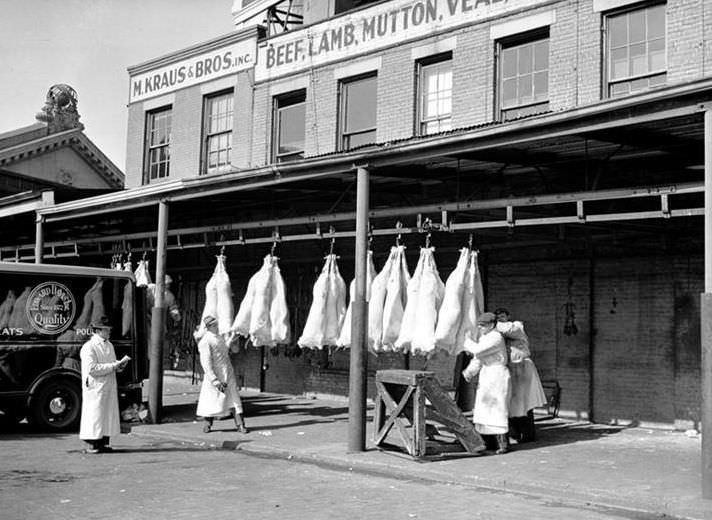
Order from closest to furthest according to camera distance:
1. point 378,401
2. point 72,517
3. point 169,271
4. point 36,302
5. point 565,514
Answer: point 72,517 < point 565,514 < point 378,401 < point 36,302 < point 169,271

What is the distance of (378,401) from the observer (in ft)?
41.7

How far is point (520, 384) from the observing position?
43.3 ft

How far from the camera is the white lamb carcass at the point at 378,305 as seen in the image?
13.6 meters

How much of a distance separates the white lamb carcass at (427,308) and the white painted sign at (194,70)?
9839 mm

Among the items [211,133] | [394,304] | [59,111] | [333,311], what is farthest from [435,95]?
[59,111]

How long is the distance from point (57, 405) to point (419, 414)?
6758 millimetres

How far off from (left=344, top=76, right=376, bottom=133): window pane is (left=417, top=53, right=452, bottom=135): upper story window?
1.31 m

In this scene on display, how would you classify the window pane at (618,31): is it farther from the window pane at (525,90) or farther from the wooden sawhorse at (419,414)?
the wooden sawhorse at (419,414)

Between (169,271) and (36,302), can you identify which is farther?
(169,271)

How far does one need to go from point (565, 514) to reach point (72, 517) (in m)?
4.63

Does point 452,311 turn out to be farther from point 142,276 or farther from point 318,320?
point 142,276

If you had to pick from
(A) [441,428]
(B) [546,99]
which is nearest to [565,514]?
(A) [441,428]

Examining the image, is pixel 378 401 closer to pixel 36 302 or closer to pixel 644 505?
pixel 644 505

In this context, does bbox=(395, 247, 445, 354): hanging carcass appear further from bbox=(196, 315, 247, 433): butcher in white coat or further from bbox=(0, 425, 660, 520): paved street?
bbox=(196, 315, 247, 433): butcher in white coat
